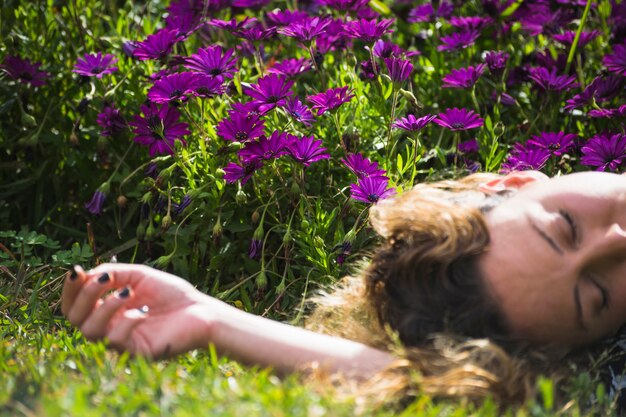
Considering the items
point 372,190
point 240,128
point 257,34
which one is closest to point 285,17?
point 257,34

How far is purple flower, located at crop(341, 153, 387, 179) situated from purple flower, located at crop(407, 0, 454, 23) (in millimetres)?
963

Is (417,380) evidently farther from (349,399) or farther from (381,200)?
(381,200)

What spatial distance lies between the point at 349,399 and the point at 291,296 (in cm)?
101

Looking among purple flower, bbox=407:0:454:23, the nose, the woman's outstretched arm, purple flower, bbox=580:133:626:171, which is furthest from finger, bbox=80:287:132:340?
purple flower, bbox=407:0:454:23

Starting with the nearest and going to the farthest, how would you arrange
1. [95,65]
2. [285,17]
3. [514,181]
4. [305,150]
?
[514,181] < [305,150] < [95,65] < [285,17]

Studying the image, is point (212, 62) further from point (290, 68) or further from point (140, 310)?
point (140, 310)

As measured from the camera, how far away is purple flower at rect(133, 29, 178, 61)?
270 centimetres

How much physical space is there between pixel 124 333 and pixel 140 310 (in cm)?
7

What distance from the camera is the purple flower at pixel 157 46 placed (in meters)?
2.70

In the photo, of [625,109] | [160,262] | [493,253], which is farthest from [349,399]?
Result: [625,109]

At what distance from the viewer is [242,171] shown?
8.35ft

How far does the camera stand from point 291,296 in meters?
2.65

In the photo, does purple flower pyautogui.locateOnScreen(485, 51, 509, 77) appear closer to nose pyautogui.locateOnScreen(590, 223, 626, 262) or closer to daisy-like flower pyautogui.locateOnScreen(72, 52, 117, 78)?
nose pyautogui.locateOnScreen(590, 223, 626, 262)

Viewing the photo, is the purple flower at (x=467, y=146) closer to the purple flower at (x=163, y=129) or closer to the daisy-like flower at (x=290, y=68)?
the daisy-like flower at (x=290, y=68)
